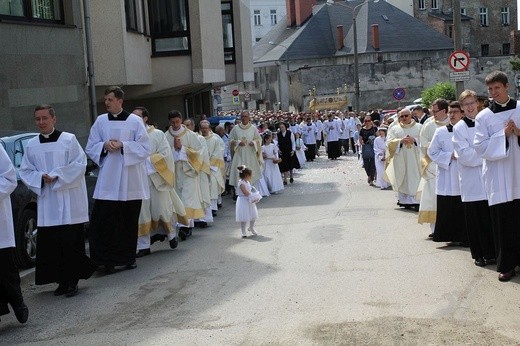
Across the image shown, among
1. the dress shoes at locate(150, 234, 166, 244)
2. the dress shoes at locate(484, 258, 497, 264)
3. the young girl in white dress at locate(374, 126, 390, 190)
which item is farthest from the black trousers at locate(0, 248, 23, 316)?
the young girl in white dress at locate(374, 126, 390, 190)

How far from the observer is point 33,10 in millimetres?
18266

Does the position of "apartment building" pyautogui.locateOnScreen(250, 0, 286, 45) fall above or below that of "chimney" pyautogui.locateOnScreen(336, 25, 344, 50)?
above

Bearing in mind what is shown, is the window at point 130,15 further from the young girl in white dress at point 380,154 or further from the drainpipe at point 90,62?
the young girl in white dress at point 380,154

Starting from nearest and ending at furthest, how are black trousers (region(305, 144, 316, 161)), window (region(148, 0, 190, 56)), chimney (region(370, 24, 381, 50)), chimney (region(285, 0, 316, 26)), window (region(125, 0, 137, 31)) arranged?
window (region(125, 0, 137, 31)) → window (region(148, 0, 190, 56)) → black trousers (region(305, 144, 316, 161)) → chimney (region(370, 24, 381, 50)) → chimney (region(285, 0, 316, 26))

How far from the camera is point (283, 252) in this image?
1191 centimetres

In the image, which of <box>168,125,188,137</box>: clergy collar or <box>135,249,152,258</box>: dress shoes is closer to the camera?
<box>135,249,152,258</box>: dress shoes

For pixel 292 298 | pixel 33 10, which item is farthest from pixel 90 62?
pixel 292 298

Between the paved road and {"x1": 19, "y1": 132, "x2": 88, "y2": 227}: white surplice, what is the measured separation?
87cm

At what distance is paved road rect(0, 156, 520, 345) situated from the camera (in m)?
7.28

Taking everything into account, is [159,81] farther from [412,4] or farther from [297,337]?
[412,4]

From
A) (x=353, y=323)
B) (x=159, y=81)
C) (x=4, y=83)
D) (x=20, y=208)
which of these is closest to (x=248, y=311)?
(x=353, y=323)

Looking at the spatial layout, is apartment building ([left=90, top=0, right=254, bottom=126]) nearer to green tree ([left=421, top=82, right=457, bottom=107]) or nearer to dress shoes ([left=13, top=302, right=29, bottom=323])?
dress shoes ([left=13, top=302, right=29, bottom=323])

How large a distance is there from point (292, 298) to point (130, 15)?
16003 mm

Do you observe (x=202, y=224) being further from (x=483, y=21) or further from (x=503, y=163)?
(x=483, y=21)
